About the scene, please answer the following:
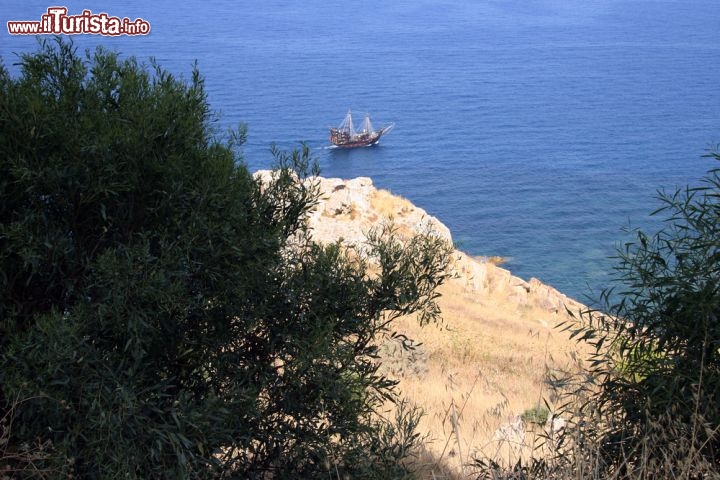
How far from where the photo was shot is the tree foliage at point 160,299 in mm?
5723

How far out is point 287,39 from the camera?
152m

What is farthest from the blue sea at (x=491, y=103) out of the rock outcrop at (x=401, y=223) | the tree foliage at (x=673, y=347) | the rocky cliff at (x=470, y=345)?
the tree foliage at (x=673, y=347)

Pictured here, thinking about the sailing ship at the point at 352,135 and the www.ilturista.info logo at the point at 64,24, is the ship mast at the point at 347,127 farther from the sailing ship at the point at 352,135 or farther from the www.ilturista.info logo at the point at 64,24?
the www.ilturista.info logo at the point at 64,24

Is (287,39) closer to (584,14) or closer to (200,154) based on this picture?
(584,14)

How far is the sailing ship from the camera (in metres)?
97.1

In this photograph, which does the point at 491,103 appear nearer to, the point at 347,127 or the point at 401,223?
the point at 347,127

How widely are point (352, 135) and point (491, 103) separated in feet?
90.3

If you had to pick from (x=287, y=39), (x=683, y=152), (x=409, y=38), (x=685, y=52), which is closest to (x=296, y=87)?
(x=287, y=39)

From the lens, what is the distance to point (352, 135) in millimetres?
97188

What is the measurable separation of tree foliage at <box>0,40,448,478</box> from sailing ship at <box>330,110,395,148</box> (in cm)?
8989

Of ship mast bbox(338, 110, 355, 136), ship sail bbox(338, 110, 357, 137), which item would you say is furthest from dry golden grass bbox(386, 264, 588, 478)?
ship mast bbox(338, 110, 355, 136)

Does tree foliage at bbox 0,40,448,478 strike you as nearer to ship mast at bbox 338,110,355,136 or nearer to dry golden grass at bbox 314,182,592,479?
dry golden grass at bbox 314,182,592,479

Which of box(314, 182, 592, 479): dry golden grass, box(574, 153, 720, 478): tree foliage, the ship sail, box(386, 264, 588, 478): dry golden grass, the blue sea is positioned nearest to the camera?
box(574, 153, 720, 478): tree foliage

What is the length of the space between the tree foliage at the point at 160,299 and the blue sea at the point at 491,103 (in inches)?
1969
